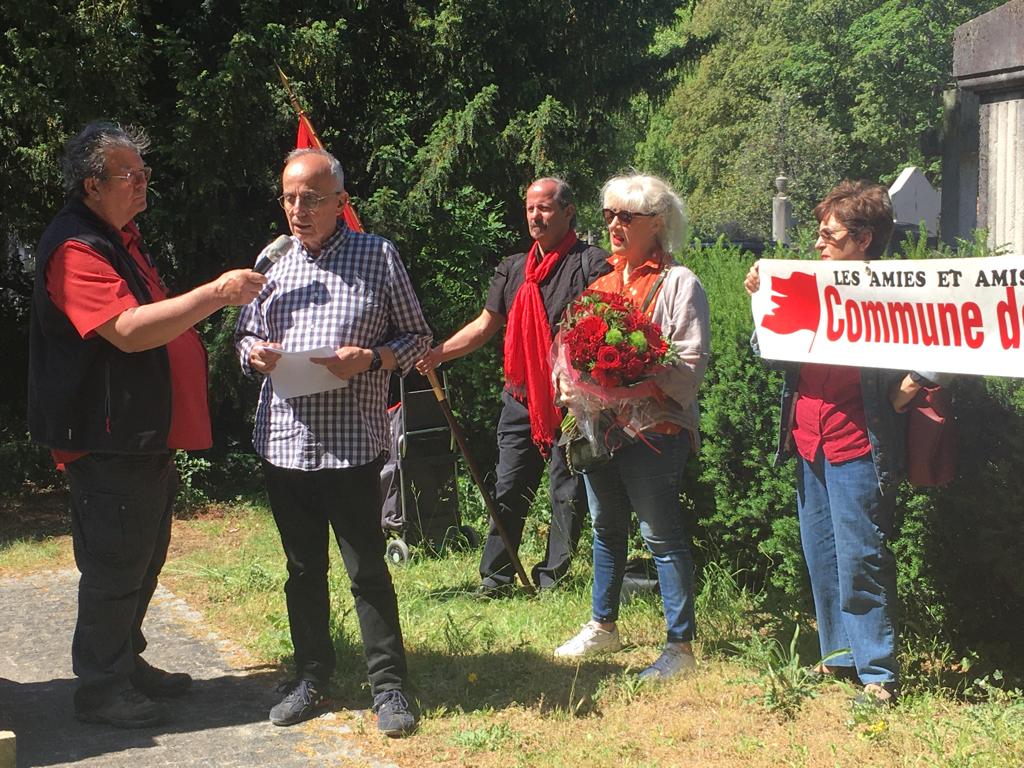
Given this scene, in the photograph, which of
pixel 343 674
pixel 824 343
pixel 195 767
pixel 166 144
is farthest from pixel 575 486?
pixel 166 144

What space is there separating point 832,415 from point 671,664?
1.23 m

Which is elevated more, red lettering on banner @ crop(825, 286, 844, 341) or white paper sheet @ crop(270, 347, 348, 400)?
→ red lettering on banner @ crop(825, 286, 844, 341)

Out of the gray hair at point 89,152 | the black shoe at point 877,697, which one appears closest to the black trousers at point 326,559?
the gray hair at point 89,152

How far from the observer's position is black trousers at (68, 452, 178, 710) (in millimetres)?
4336

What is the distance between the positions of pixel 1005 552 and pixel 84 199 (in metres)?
3.56

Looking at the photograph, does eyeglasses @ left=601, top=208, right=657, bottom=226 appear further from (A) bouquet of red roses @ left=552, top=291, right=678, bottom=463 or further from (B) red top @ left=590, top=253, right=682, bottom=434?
Answer: (A) bouquet of red roses @ left=552, top=291, right=678, bottom=463

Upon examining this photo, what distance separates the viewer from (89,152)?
4367mm

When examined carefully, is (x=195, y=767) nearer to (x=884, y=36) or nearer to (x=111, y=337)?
(x=111, y=337)

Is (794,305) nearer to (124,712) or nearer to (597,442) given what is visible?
(597,442)

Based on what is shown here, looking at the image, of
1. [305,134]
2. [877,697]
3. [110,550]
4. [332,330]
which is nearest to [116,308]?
[332,330]

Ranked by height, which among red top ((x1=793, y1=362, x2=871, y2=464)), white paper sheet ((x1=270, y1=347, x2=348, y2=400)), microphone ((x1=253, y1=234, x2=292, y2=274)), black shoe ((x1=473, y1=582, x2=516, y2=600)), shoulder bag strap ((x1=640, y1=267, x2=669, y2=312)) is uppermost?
microphone ((x1=253, y1=234, x2=292, y2=274))

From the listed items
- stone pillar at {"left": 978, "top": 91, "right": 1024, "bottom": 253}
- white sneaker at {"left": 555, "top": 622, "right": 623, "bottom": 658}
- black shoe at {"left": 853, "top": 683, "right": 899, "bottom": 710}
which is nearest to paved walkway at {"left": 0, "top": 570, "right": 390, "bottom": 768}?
white sneaker at {"left": 555, "top": 622, "right": 623, "bottom": 658}

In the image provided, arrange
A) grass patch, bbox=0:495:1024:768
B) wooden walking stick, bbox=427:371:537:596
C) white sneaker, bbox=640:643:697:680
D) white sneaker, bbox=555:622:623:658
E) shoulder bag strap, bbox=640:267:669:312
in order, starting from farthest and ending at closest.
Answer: wooden walking stick, bbox=427:371:537:596 → white sneaker, bbox=555:622:623:658 → white sneaker, bbox=640:643:697:680 → shoulder bag strap, bbox=640:267:669:312 → grass patch, bbox=0:495:1024:768

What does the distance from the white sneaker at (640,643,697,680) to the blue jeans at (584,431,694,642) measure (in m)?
0.05
